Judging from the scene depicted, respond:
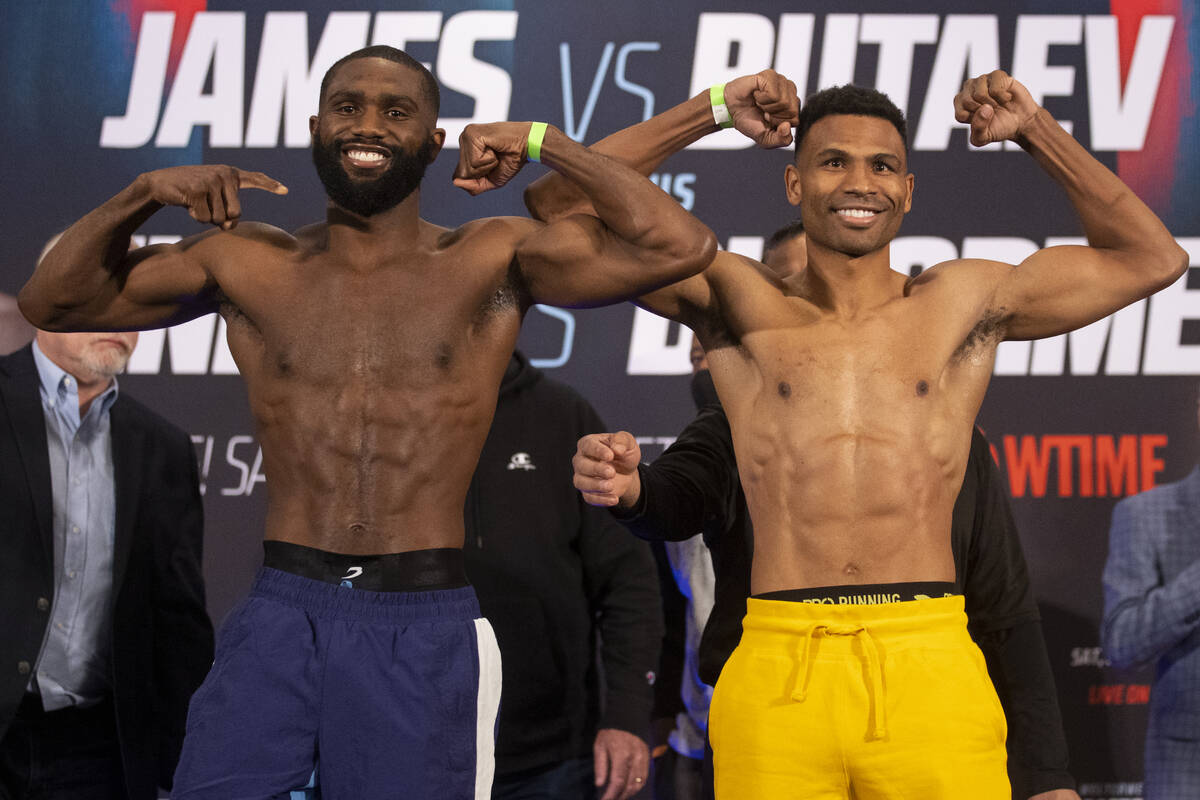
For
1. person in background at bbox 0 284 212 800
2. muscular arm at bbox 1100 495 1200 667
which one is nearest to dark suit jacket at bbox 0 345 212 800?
person in background at bbox 0 284 212 800

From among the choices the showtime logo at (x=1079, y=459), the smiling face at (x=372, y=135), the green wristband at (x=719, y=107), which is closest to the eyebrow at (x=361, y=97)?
the smiling face at (x=372, y=135)

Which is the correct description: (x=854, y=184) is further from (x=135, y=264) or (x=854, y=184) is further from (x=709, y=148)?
(x=709, y=148)

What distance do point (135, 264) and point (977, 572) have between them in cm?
193

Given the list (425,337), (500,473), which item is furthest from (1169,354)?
(425,337)

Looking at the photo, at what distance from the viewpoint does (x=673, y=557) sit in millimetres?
3641

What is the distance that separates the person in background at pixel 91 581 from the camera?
3.17 metres

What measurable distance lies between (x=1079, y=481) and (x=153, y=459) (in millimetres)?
2913

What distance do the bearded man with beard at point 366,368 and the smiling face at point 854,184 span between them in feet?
1.05

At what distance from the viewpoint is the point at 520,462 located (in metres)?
3.45

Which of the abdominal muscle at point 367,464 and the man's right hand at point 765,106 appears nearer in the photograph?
the abdominal muscle at point 367,464

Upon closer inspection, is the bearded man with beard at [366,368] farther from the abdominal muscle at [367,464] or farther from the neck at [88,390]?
the neck at [88,390]

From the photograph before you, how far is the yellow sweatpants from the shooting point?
2.32m

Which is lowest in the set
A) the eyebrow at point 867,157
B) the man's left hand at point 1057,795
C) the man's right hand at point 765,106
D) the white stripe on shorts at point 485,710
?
the man's left hand at point 1057,795

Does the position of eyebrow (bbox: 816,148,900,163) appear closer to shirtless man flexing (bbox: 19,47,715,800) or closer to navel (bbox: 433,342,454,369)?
shirtless man flexing (bbox: 19,47,715,800)
